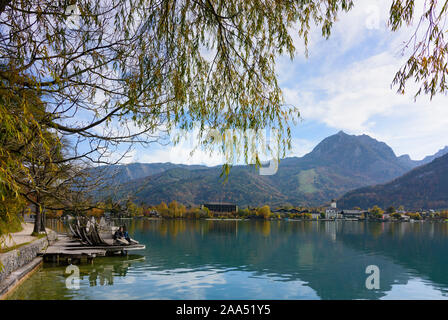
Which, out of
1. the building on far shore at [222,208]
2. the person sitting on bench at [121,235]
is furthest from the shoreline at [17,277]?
the building on far shore at [222,208]

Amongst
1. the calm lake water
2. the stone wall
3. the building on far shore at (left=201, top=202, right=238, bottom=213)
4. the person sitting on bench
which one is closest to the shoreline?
the stone wall

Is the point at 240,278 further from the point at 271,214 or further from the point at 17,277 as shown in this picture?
the point at 271,214

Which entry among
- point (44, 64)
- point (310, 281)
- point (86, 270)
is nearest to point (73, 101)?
point (44, 64)

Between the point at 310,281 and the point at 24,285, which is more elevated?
the point at 24,285

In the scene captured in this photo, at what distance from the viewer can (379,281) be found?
26.5m

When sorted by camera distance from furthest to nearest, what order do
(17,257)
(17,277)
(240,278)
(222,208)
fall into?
(222,208), (240,278), (17,257), (17,277)

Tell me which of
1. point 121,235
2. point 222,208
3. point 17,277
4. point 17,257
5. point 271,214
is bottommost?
point 271,214

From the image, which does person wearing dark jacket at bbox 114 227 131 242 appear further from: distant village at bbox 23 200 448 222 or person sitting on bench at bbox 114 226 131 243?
distant village at bbox 23 200 448 222

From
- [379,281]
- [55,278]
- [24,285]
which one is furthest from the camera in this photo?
[379,281]

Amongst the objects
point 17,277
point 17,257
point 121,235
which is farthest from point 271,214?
point 17,277

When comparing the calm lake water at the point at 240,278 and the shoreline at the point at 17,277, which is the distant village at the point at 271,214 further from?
the shoreline at the point at 17,277

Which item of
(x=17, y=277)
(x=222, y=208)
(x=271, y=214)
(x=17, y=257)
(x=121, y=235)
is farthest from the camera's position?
(x=222, y=208)

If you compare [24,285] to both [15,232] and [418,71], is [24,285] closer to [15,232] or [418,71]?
[15,232]
